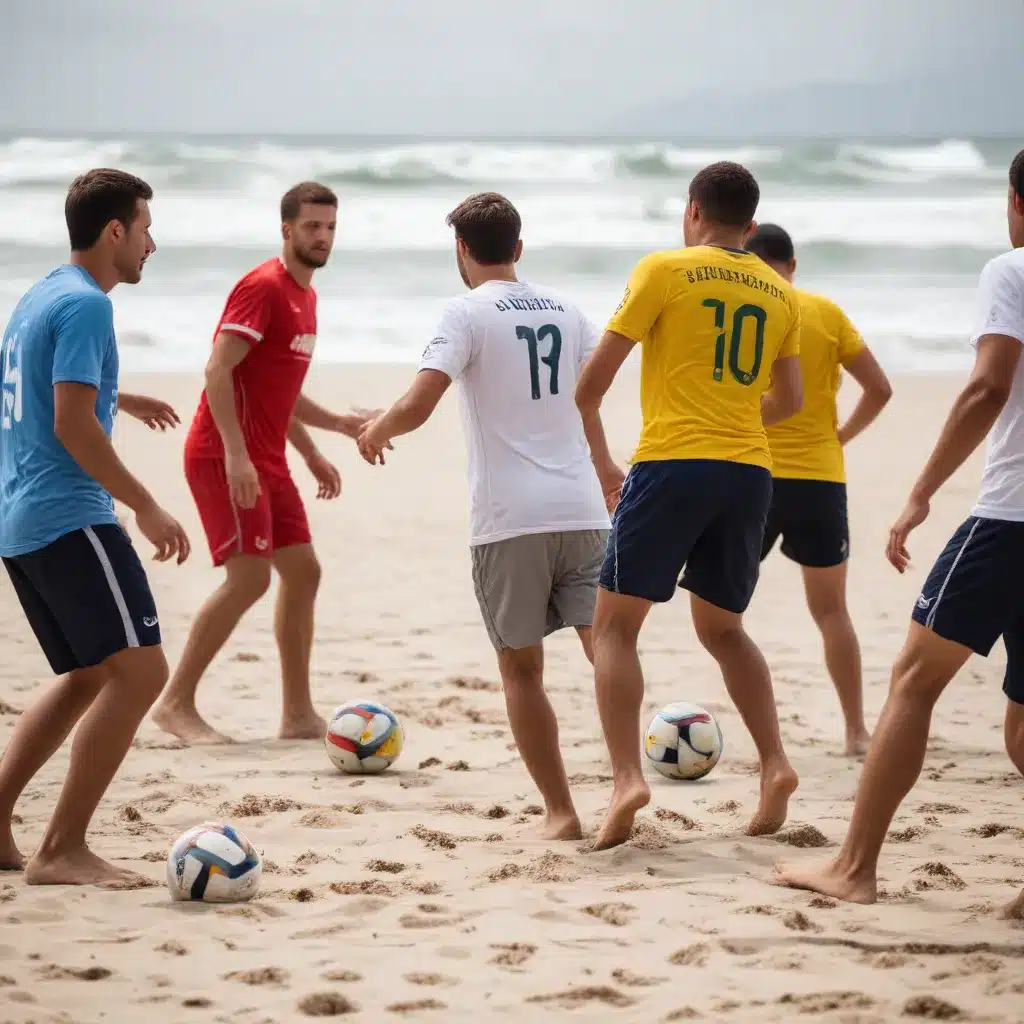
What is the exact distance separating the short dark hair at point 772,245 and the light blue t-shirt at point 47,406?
9.30 ft

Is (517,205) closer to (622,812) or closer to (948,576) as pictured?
(622,812)

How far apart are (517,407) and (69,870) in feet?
6.39

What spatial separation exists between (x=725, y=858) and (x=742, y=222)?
2001mm

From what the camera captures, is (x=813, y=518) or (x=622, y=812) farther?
(x=813, y=518)

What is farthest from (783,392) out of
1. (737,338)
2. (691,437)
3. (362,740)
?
(362,740)

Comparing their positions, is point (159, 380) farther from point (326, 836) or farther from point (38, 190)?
point (38, 190)

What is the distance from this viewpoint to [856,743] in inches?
232

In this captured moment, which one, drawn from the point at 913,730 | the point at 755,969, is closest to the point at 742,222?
the point at 913,730

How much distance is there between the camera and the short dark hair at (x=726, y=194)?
4422 millimetres

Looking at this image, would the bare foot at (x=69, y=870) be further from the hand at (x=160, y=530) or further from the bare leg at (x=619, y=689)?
the bare leg at (x=619, y=689)

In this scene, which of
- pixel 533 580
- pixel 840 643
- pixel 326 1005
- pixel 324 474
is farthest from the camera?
pixel 324 474

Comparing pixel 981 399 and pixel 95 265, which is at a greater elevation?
pixel 95 265

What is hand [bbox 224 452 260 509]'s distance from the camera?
5.73m

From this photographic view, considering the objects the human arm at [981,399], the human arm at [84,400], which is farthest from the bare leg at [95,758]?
the human arm at [981,399]
